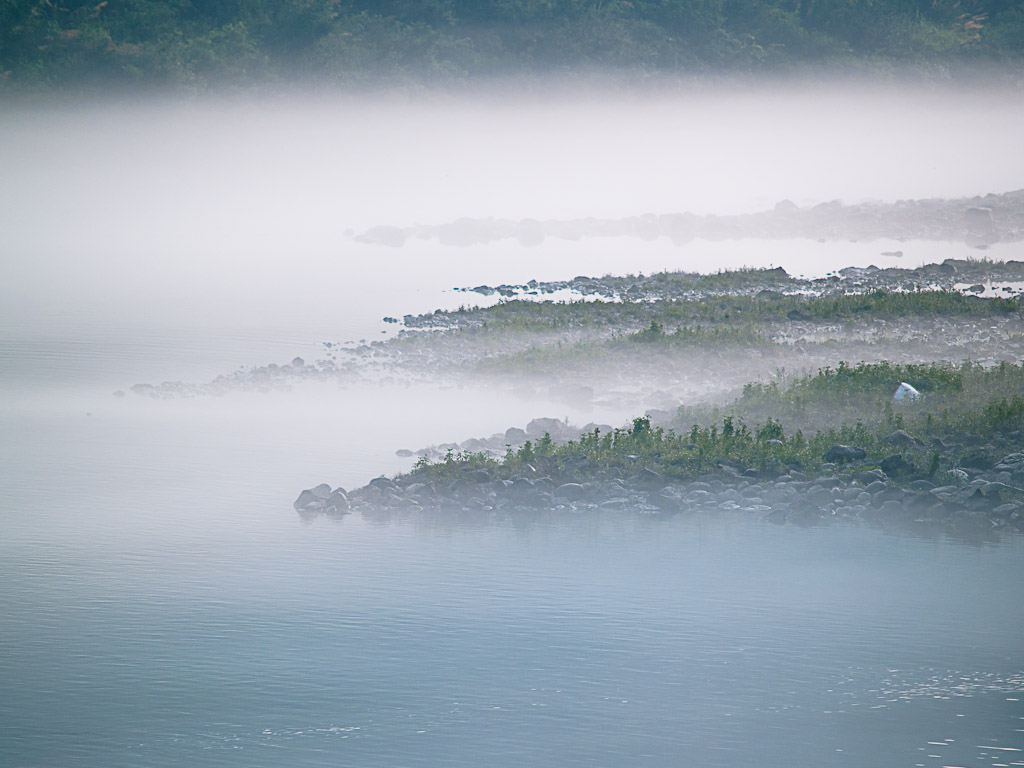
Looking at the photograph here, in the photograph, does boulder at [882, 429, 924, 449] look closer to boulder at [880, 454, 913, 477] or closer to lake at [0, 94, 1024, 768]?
boulder at [880, 454, 913, 477]

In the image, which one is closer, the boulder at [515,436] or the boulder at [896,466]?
the boulder at [896,466]

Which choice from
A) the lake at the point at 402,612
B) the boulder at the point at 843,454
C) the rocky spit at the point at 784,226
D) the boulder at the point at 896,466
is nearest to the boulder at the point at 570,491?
the lake at the point at 402,612

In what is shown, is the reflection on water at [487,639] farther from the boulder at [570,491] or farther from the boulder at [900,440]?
the boulder at [900,440]

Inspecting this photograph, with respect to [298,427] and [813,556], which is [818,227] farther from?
[813,556]

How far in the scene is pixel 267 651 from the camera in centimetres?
1186

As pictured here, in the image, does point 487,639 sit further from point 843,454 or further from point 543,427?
point 543,427

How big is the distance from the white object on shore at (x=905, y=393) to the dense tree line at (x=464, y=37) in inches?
2700

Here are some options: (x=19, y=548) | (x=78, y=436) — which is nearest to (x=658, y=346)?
(x=78, y=436)

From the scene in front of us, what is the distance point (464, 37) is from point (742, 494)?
7825 centimetres

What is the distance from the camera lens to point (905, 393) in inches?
801

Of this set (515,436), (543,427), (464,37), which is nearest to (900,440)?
(543,427)

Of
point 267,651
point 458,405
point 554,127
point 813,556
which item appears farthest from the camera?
point 554,127

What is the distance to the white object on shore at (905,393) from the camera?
20.2 meters

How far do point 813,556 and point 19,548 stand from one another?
9.53 meters
